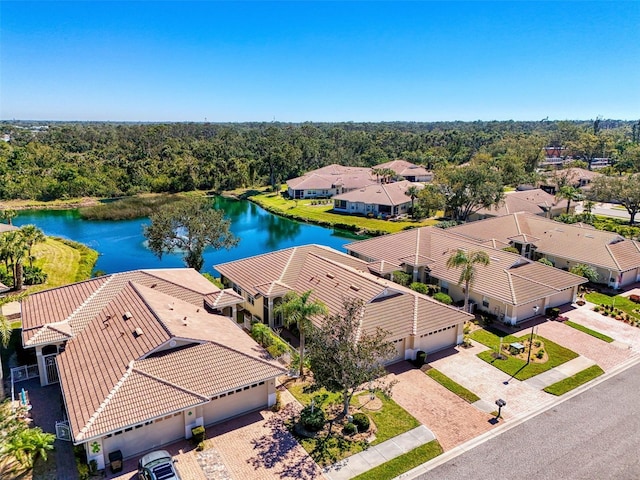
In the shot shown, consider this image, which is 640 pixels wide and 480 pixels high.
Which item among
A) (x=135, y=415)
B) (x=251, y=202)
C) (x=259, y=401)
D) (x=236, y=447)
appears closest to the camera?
(x=135, y=415)

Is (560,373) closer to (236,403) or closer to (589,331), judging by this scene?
(589,331)

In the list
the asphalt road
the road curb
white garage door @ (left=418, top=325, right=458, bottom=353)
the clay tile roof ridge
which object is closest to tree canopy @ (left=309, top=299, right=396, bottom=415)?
the road curb

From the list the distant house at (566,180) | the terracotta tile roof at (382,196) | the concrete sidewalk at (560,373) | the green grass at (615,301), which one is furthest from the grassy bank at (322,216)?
the concrete sidewalk at (560,373)

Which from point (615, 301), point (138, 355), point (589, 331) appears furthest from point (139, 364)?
point (615, 301)

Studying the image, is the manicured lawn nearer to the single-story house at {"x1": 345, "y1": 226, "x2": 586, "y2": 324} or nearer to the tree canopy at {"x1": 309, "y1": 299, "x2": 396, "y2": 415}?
the tree canopy at {"x1": 309, "y1": 299, "x2": 396, "y2": 415}

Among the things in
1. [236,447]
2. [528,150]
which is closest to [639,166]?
[528,150]

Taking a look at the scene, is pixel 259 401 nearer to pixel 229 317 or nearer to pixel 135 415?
pixel 135 415

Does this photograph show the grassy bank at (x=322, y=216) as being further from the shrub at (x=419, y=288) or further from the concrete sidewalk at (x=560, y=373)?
the concrete sidewalk at (x=560, y=373)
